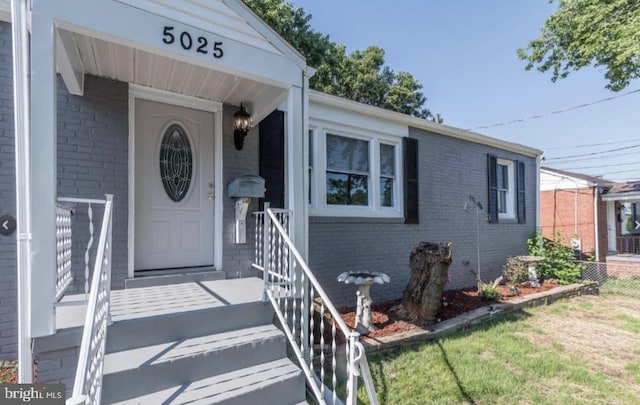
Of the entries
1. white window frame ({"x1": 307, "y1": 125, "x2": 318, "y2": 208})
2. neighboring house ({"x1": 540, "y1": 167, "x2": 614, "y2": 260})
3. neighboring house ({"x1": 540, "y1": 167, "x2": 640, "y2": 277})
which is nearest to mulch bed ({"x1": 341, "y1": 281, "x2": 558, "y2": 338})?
white window frame ({"x1": 307, "y1": 125, "x2": 318, "y2": 208})

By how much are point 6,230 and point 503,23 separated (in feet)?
32.6

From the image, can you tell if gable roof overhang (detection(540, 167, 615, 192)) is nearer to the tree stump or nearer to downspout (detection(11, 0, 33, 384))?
the tree stump

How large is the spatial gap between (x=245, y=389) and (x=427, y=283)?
299 centimetres

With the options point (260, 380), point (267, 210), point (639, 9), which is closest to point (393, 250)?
point (267, 210)

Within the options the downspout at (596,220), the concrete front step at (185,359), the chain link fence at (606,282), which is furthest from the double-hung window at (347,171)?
the downspout at (596,220)

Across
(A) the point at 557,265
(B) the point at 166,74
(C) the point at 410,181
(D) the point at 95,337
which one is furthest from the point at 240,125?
(A) the point at 557,265

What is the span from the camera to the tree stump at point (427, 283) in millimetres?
4484

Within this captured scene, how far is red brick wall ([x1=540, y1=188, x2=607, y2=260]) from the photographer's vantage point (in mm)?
11188

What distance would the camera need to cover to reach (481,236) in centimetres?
738

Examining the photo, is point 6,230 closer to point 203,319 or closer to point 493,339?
point 203,319

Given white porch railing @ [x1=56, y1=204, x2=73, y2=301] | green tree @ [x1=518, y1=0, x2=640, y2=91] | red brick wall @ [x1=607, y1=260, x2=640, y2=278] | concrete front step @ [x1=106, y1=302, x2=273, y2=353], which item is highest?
green tree @ [x1=518, y1=0, x2=640, y2=91]

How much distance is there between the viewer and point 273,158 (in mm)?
4500

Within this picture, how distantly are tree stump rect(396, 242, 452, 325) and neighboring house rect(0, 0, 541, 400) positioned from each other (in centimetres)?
96

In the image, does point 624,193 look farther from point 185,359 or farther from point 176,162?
point 185,359
